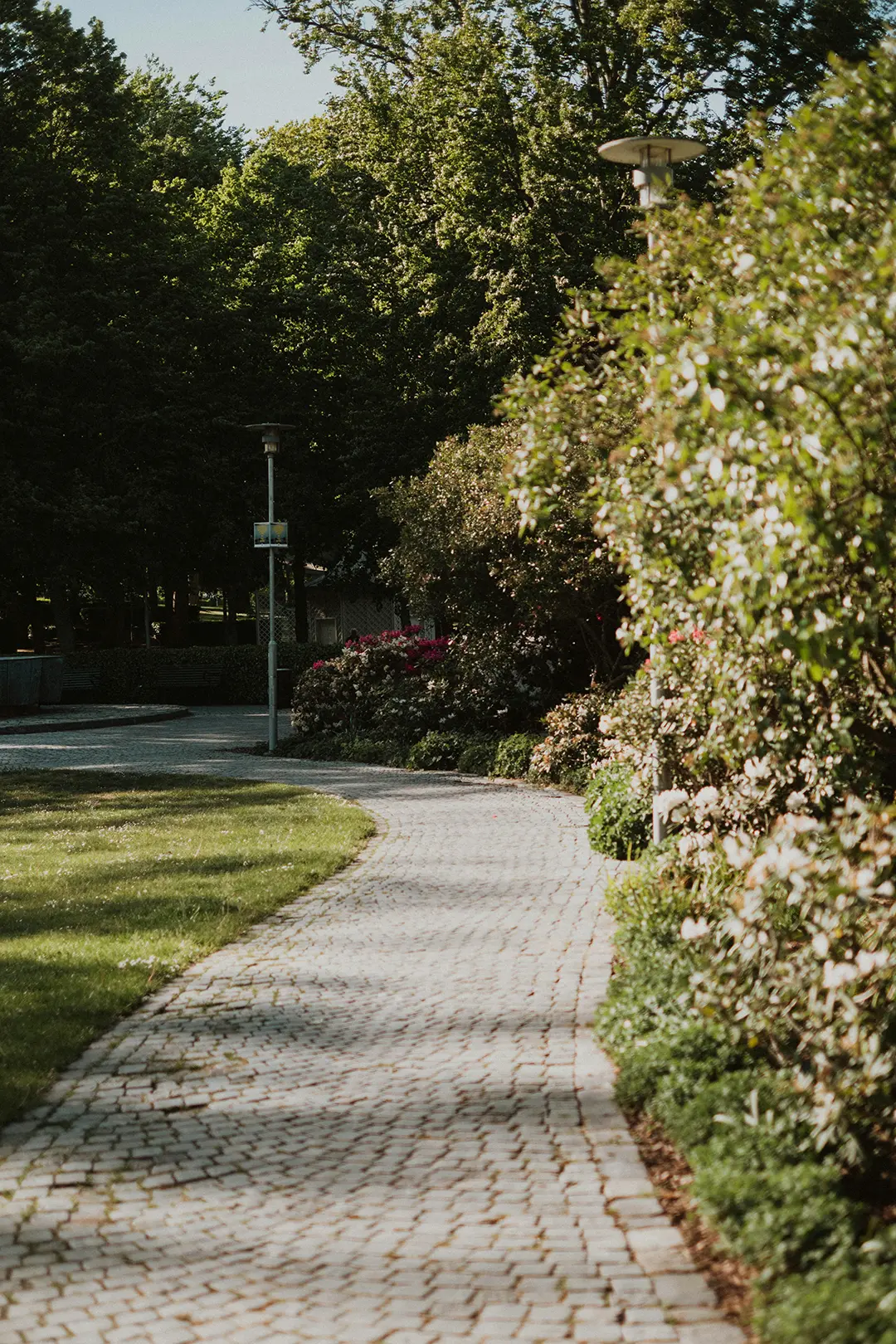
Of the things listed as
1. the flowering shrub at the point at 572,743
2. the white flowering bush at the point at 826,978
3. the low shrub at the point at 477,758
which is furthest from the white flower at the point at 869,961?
the low shrub at the point at 477,758

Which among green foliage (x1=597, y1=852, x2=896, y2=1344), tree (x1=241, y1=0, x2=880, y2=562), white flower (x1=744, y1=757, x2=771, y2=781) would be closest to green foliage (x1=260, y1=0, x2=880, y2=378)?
A: tree (x1=241, y1=0, x2=880, y2=562)

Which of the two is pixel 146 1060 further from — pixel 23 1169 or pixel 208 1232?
pixel 208 1232

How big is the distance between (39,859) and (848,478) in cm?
924

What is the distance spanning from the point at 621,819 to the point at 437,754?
902 centimetres

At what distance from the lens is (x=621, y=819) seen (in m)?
10.9

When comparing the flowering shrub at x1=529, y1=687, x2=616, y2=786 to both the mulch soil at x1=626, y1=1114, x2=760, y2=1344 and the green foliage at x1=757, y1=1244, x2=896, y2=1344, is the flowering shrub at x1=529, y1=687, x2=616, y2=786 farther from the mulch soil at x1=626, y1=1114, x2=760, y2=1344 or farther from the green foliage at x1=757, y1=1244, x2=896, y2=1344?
the green foliage at x1=757, y1=1244, x2=896, y2=1344

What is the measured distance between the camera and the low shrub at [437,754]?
19719 millimetres

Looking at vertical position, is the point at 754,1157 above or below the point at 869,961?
below

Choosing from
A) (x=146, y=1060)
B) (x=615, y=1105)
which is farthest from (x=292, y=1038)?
(x=615, y=1105)

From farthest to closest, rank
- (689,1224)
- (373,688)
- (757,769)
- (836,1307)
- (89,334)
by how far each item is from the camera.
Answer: (89,334)
(373,688)
(757,769)
(689,1224)
(836,1307)

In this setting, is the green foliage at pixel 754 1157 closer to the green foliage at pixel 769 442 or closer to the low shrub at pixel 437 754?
the green foliage at pixel 769 442

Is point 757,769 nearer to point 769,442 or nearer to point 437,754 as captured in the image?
point 769,442

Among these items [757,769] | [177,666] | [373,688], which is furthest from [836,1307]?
[177,666]

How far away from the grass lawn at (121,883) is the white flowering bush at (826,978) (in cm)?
285
